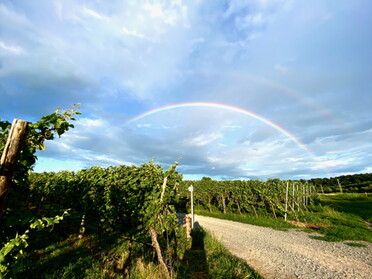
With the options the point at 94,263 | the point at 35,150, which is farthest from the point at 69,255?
the point at 35,150

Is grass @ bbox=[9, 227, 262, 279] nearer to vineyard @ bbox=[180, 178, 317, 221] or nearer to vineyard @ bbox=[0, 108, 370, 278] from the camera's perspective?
vineyard @ bbox=[0, 108, 370, 278]

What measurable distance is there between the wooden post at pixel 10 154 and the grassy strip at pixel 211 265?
13.3 feet

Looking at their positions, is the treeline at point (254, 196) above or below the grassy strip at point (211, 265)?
above

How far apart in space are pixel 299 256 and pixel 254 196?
9220 millimetres

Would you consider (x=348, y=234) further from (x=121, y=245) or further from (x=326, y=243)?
(x=121, y=245)

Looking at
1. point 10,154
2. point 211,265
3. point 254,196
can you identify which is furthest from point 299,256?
point 254,196

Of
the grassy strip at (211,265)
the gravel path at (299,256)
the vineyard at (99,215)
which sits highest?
the vineyard at (99,215)

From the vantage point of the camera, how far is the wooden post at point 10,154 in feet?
5.73

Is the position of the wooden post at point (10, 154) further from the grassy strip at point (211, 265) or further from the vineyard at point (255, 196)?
the vineyard at point (255, 196)

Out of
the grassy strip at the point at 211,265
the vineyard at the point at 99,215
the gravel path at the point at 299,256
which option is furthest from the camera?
the gravel path at the point at 299,256

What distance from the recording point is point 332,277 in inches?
Result: 201

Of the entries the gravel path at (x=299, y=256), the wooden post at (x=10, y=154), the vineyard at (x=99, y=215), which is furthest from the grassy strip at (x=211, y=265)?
the wooden post at (x=10, y=154)

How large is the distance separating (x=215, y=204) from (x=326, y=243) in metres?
13.4

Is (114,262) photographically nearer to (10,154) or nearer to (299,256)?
(10,154)
